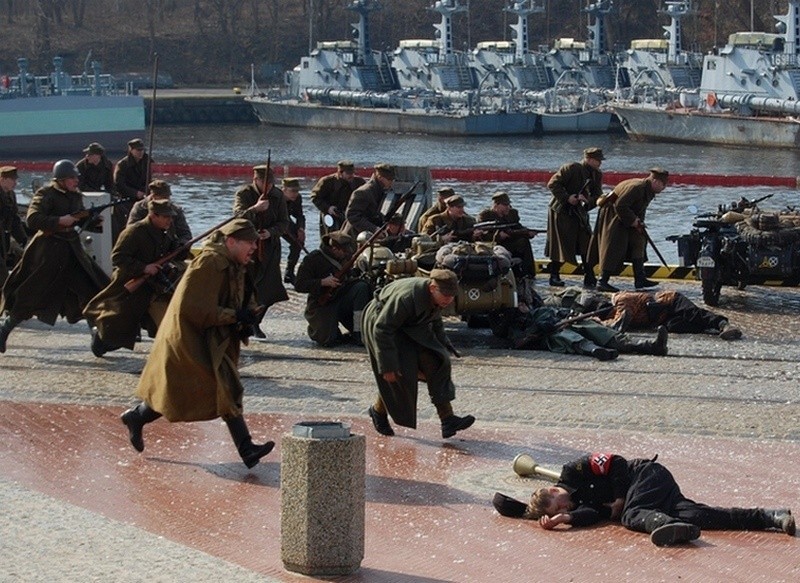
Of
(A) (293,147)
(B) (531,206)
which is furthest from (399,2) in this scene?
(B) (531,206)

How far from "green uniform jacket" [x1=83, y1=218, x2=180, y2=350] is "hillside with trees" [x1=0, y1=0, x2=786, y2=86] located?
78498mm

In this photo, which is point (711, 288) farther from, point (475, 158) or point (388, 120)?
point (388, 120)

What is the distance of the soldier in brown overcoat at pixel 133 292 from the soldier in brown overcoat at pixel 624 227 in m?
6.95

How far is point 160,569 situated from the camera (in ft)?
27.5

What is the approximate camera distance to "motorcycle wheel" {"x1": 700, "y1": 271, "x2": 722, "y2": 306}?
18812mm

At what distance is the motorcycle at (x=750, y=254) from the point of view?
1878 cm

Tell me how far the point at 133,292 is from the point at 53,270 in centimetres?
144

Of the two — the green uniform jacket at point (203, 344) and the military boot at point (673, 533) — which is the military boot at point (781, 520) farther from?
the green uniform jacket at point (203, 344)

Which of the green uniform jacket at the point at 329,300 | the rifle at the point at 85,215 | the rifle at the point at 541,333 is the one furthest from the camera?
the green uniform jacket at the point at 329,300

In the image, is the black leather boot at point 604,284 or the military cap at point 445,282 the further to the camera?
the black leather boot at point 604,284

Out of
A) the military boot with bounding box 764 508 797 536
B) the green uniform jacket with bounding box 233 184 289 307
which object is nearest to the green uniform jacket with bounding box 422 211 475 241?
the green uniform jacket with bounding box 233 184 289 307

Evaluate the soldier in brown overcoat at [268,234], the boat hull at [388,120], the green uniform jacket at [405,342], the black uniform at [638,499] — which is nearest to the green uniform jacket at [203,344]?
the green uniform jacket at [405,342]

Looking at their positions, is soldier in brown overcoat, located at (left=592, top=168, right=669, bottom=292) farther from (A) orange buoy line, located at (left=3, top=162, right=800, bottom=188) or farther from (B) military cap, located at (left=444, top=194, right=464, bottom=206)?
(A) orange buoy line, located at (left=3, top=162, right=800, bottom=188)

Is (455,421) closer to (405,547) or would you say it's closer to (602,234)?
(405,547)
